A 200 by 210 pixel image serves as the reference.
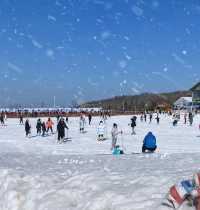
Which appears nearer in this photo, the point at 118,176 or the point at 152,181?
the point at 152,181

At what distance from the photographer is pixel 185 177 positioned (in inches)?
364

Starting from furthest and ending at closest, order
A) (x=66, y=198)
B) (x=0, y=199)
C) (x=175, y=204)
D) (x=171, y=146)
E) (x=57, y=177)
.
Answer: (x=171, y=146) → (x=57, y=177) → (x=0, y=199) → (x=66, y=198) → (x=175, y=204)

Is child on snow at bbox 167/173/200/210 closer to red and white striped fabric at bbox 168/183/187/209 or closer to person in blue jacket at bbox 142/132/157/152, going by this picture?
red and white striped fabric at bbox 168/183/187/209

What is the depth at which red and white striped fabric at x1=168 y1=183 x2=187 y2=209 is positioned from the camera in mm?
7355

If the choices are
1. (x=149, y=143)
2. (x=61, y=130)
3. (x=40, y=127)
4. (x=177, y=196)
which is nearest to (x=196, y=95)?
(x=40, y=127)

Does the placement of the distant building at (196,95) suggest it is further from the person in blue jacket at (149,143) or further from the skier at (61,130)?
the person in blue jacket at (149,143)

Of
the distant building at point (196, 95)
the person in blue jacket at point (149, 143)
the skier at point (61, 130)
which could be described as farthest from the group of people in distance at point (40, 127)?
the distant building at point (196, 95)

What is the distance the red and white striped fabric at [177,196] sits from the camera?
7.35 meters

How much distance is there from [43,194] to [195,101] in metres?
91.6

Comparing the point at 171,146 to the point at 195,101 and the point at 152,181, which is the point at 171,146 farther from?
the point at 195,101

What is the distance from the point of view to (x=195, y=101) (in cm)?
9919

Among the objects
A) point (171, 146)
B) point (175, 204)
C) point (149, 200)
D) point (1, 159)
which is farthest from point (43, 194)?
point (171, 146)

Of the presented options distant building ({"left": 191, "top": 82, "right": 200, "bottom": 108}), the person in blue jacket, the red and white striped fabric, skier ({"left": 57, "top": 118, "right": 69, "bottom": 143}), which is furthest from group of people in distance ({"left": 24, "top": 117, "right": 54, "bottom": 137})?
distant building ({"left": 191, "top": 82, "right": 200, "bottom": 108})

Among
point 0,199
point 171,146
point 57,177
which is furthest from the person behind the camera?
point 171,146
